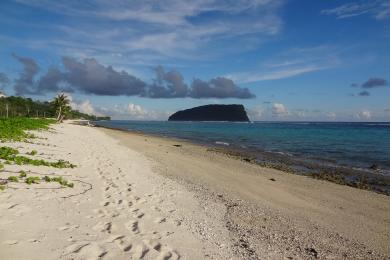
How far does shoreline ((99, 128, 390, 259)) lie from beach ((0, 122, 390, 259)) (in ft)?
0.11

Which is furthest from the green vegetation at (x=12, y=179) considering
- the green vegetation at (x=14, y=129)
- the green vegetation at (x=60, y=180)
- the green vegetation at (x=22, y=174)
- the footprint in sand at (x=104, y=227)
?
the green vegetation at (x=14, y=129)

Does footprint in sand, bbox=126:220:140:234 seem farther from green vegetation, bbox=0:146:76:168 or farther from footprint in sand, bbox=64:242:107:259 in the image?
green vegetation, bbox=0:146:76:168

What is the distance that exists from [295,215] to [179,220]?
365 centimetres

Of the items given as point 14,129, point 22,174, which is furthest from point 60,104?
point 22,174

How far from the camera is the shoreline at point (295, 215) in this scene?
755 centimetres

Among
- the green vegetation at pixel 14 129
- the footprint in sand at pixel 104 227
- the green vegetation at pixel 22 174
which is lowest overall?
the footprint in sand at pixel 104 227

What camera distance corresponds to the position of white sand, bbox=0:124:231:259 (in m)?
6.32

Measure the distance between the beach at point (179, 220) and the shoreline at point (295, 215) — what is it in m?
0.03

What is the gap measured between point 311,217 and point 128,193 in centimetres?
554

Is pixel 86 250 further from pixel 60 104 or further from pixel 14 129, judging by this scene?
pixel 60 104

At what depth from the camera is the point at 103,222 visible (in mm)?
7898

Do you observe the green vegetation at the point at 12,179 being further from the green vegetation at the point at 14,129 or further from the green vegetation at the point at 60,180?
the green vegetation at the point at 14,129

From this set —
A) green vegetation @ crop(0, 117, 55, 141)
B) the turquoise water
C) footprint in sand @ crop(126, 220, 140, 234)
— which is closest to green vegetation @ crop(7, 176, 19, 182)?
footprint in sand @ crop(126, 220, 140, 234)

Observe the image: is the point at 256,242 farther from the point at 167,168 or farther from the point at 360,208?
the point at 167,168
